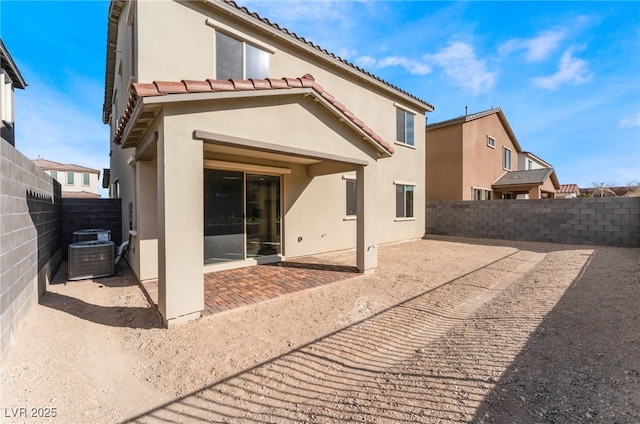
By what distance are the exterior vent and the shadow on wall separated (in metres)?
0.45

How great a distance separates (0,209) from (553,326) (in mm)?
7561

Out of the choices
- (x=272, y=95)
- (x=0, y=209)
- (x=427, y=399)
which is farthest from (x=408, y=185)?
(x=0, y=209)

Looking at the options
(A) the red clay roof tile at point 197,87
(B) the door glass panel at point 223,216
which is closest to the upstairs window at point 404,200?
(B) the door glass panel at point 223,216

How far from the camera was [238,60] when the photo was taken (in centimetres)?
743

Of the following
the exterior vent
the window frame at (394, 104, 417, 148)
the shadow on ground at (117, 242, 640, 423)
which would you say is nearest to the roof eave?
the window frame at (394, 104, 417, 148)

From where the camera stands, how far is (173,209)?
4289mm

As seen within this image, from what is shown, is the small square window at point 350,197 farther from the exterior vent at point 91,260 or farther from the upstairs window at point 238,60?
the exterior vent at point 91,260

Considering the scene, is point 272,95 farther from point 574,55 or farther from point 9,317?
point 574,55

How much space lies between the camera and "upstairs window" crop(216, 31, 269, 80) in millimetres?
7102

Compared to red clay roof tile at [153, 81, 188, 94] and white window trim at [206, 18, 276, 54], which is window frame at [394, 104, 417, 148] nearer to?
white window trim at [206, 18, 276, 54]

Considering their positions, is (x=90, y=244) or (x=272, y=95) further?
(x=90, y=244)

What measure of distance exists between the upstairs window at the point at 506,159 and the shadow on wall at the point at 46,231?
987 inches

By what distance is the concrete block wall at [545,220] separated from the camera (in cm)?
1125

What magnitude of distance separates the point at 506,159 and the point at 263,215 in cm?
2136
